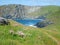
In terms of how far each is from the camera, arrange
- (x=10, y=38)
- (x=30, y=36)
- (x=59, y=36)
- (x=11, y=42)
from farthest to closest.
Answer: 1. (x=59, y=36)
2. (x=30, y=36)
3. (x=10, y=38)
4. (x=11, y=42)

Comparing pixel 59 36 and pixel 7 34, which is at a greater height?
pixel 7 34

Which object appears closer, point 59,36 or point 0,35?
point 0,35

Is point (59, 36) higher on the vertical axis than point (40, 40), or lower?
lower

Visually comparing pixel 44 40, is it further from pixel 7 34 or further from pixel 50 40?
pixel 7 34

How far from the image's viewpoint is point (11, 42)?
792 inches

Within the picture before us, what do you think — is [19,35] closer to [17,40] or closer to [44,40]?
[17,40]

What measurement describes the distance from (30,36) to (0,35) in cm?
331

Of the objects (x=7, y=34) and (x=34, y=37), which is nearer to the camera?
(x=7, y=34)

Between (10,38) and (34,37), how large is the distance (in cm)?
319

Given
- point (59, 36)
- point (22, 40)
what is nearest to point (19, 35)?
point (22, 40)

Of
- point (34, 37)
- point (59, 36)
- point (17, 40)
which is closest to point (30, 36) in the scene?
point (34, 37)

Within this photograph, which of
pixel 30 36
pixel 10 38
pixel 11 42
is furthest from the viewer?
pixel 30 36

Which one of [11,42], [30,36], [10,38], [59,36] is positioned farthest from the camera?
[59,36]

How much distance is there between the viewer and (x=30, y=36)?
2344 cm
